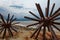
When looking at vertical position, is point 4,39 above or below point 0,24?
below

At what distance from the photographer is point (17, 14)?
259 inches

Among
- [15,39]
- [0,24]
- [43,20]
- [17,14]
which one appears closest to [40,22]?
[43,20]

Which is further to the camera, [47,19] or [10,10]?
[10,10]

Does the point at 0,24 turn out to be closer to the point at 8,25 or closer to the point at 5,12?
the point at 8,25

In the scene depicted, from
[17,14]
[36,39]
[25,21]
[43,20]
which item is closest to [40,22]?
[43,20]

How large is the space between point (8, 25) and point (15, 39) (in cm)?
51

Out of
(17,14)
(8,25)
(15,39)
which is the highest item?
(17,14)

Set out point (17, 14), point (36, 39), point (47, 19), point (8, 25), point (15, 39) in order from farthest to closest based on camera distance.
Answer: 1. point (17, 14)
2. point (8, 25)
3. point (15, 39)
4. point (36, 39)
5. point (47, 19)

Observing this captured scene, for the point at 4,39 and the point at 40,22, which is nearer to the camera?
the point at 40,22

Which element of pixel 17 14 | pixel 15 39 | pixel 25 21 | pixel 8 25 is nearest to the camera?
pixel 15 39

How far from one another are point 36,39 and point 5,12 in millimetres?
3471

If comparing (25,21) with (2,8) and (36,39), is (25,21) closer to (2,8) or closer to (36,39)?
(2,8)

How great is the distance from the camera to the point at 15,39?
13.1 feet

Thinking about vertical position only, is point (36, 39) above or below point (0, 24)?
below
